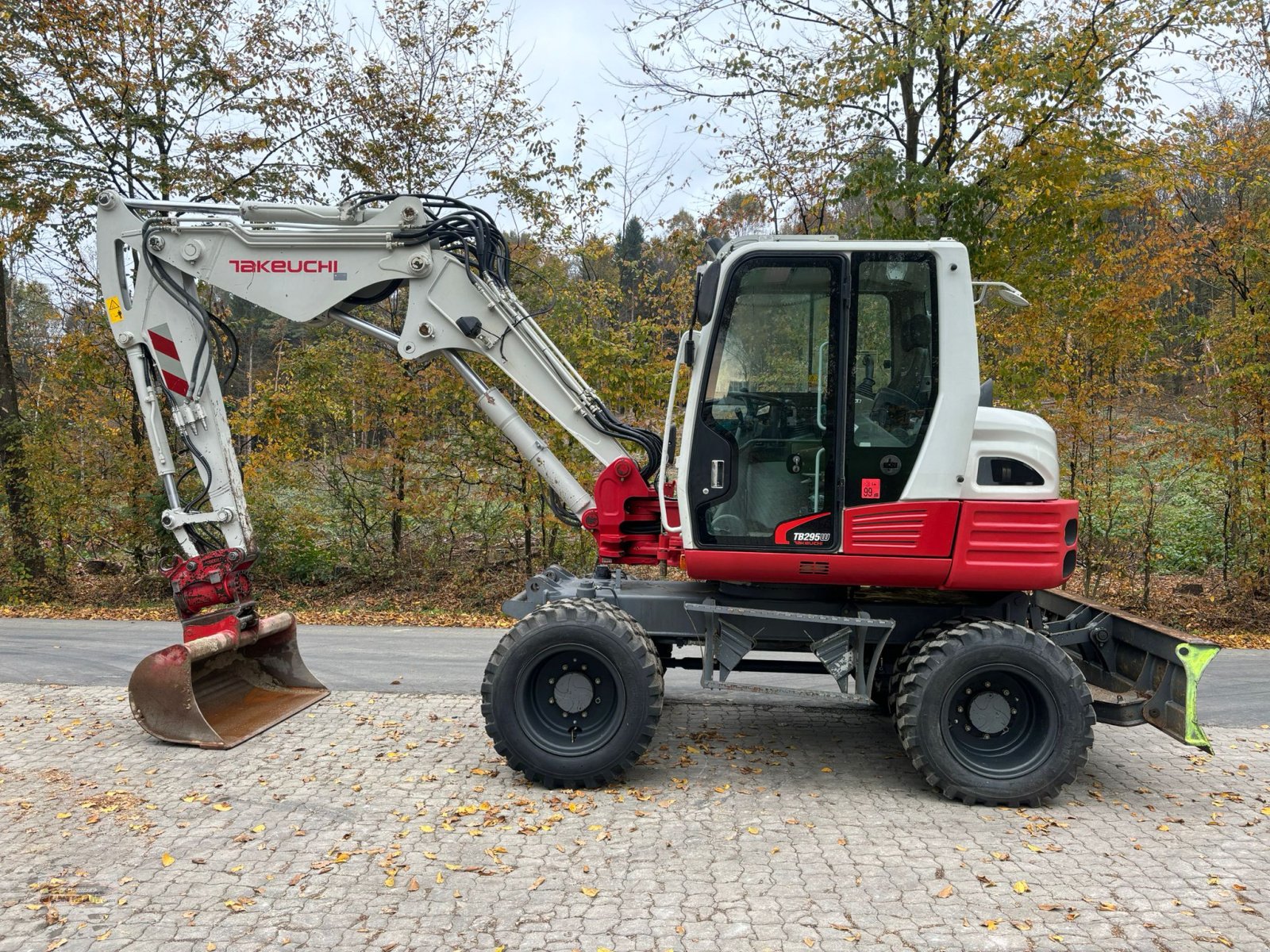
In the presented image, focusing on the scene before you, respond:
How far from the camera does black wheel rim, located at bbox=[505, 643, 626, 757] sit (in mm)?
5277

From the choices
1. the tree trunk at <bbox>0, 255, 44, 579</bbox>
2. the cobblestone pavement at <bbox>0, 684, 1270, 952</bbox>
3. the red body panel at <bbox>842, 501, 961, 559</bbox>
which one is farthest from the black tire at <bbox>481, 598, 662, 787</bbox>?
the tree trunk at <bbox>0, 255, 44, 579</bbox>

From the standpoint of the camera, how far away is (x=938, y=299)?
5.17 m

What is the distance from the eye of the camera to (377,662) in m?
8.61

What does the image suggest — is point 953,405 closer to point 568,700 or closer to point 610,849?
point 568,700

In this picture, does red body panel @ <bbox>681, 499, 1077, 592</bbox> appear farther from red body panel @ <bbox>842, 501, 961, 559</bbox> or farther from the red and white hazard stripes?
the red and white hazard stripes

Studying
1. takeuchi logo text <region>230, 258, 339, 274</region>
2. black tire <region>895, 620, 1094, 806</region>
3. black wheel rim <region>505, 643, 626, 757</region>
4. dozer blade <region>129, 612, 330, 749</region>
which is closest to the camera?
black tire <region>895, 620, 1094, 806</region>

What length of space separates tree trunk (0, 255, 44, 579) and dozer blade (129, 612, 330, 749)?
8.03 m

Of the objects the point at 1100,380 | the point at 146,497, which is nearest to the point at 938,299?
the point at 1100,380

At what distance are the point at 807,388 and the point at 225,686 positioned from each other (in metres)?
4.49

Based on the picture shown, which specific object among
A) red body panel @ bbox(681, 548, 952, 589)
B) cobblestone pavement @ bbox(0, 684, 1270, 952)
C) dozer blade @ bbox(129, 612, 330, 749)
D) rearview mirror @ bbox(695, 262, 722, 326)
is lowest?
cobblestone pavement @ bbox(0, 684, 1270, 952)

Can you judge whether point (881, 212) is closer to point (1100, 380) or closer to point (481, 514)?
point (1100, 380)

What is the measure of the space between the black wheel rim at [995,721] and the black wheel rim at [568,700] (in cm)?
190

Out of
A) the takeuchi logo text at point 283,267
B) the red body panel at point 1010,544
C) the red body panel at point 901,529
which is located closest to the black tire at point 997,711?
the red body panel at point 1010,544

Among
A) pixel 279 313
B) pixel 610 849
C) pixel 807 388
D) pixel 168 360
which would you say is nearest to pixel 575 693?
pixel 610 849
